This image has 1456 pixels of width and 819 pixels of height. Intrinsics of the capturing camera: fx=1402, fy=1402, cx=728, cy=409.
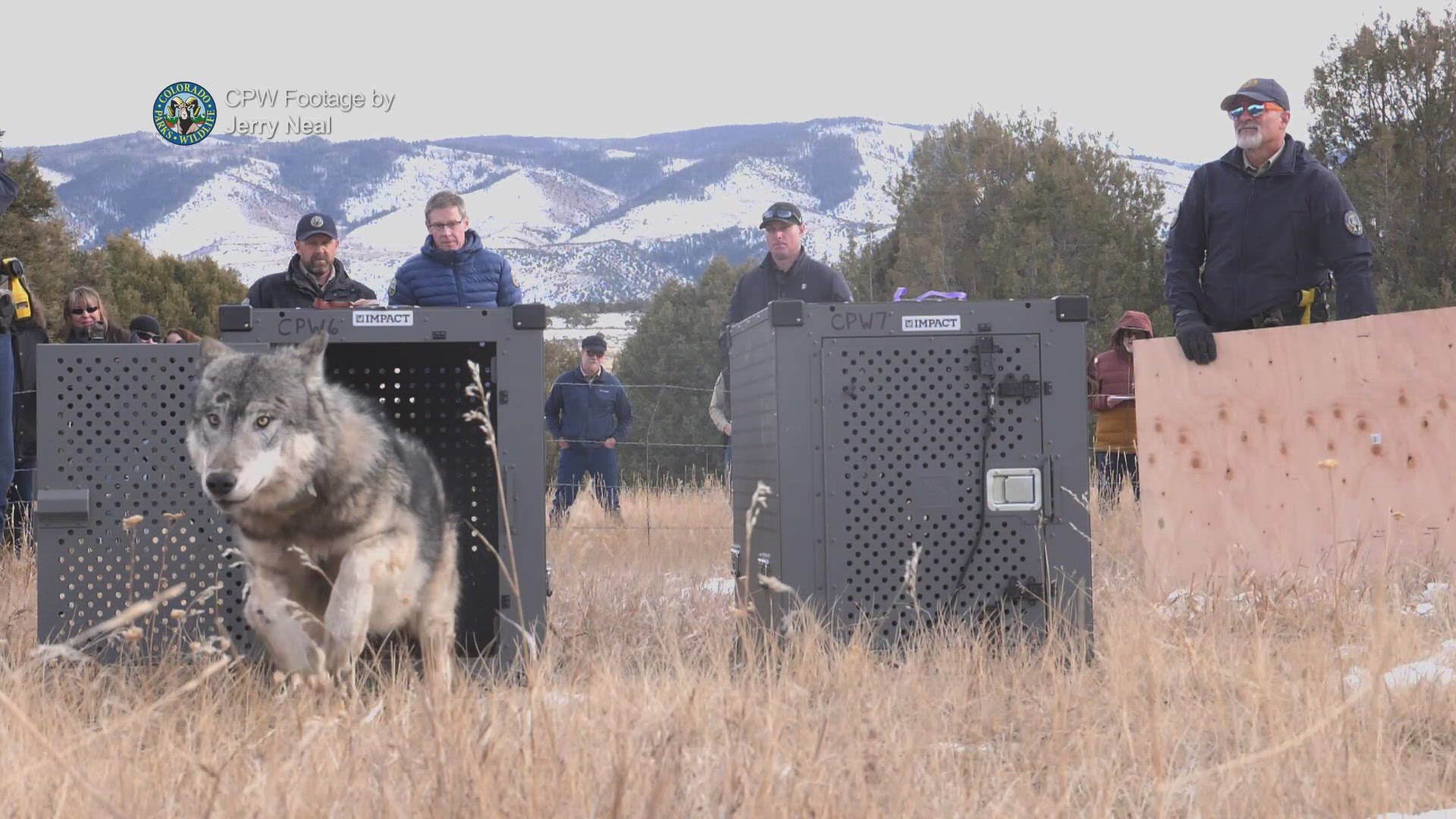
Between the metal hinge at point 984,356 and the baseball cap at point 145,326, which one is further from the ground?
the baseball cap at point 145,326

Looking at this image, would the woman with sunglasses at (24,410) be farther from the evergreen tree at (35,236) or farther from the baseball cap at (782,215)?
the evergreen tree at (35,236)

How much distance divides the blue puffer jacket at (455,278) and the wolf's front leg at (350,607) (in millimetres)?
2453

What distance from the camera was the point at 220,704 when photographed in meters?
3.70

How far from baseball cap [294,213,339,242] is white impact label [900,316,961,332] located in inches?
118

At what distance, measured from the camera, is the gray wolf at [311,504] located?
3592 millimetres

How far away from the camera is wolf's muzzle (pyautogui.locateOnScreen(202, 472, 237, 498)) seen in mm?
3330

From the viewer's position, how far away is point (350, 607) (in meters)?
3.69

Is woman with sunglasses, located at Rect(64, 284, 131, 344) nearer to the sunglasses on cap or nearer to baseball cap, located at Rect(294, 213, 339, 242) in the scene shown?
baseball cap, located at Rect(294, 213, 339, 242)

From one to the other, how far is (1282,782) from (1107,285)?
26.3 m

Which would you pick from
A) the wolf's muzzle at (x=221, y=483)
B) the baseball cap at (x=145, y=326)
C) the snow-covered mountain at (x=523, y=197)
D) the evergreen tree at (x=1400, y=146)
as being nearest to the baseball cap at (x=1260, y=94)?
the wolf's muzzle at (x=221, y=483)

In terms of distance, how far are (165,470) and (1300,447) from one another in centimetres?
422

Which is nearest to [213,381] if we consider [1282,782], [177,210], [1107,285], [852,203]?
[1282,782]

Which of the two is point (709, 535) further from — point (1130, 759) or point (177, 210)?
point (177, 210)

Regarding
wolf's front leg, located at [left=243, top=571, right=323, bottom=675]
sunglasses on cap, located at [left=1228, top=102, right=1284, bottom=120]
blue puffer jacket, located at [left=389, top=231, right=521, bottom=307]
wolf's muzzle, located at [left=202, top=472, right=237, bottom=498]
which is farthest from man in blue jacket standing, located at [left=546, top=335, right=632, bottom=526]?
wolf's muzzle, located at [left=202, top=472, right=237, bottom=498]
